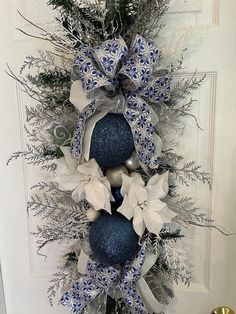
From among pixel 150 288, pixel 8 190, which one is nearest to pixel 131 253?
pixel 150 288

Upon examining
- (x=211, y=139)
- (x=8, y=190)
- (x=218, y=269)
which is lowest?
(x=218, y=269)

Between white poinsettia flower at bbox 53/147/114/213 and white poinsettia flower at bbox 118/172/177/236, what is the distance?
0.15ft

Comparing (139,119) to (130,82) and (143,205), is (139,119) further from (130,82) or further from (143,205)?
(143,205)

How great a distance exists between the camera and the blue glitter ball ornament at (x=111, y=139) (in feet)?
2.58

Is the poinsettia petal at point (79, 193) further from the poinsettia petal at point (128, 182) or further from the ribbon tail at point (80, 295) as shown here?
the ribbon tail at point (80, 295)

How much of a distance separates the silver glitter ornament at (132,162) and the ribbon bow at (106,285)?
8.2 inches

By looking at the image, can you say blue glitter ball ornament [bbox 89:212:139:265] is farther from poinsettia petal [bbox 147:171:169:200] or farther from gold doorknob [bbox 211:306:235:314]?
gold doorknob [bbox 211:306:235:314]

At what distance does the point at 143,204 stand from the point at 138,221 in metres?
0.04

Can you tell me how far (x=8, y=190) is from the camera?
1.17 metres

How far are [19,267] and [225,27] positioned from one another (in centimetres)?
102

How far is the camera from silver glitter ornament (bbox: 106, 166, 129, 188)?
2.91ft

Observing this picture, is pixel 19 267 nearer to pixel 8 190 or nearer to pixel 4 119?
pixel 8 190

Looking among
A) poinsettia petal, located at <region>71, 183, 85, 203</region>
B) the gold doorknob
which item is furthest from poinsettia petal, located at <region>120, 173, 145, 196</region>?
the gold doorknob

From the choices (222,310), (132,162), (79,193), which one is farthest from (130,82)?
(222,310)
